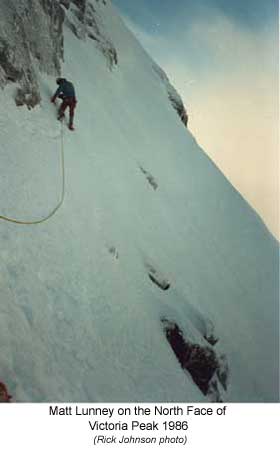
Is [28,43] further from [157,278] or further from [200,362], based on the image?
[200,362]

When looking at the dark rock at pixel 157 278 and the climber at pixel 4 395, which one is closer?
the climber at pixel 4 395

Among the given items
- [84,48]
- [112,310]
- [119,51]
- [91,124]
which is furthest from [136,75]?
Result: [112,310]

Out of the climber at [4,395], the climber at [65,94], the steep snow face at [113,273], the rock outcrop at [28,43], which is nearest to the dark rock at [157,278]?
the steep snow face at [113,273]

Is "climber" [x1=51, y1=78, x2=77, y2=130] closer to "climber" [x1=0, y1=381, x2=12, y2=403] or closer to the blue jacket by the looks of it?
the blue jacket

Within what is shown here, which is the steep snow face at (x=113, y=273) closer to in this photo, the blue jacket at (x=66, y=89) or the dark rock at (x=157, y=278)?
the dark rock at (x=157, y=278)

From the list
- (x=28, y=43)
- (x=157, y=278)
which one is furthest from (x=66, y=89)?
(x=157, y=278)

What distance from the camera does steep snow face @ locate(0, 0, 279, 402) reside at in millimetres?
6969

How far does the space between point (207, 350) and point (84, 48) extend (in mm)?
18398

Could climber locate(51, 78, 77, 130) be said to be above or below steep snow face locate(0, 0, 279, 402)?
above

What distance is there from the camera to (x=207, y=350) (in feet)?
40.1

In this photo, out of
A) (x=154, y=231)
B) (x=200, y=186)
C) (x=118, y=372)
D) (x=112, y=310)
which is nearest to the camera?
(x=118, y=372)

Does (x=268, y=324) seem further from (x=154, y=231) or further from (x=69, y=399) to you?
(x=69, y=399)

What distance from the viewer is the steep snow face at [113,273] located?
274 inches

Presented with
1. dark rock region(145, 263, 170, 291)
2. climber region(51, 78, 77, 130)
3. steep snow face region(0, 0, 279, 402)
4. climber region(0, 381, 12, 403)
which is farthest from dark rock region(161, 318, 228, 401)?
climber region(51, 78, 77, 130)
